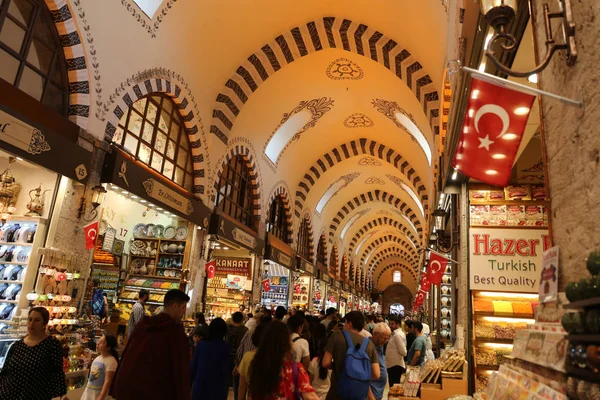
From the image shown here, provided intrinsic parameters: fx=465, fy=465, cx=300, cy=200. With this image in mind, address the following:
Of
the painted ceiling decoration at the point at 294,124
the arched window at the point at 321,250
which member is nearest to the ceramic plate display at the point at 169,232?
the painted ceiling decoration at the point at 294,124

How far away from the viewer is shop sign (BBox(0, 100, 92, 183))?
188 inches

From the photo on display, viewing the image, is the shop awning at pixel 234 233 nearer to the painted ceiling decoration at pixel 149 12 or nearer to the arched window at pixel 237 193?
the arched window at pixel 237 193

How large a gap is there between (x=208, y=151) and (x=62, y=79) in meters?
3.75

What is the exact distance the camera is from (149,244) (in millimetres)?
9188

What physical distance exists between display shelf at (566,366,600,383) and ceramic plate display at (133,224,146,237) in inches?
340

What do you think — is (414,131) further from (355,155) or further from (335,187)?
(335,187)

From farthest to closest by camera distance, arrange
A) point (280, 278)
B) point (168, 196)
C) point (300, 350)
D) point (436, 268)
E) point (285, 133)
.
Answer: point (280, 278) < point (285, 133) < point (436, 268) < point (168, 196) < point (300, 350)

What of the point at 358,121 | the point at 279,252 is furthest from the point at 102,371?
the point at 358,121

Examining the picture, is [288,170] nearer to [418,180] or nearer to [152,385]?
[418,180]

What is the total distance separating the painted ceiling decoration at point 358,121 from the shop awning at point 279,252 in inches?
160

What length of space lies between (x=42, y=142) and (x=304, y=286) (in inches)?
514

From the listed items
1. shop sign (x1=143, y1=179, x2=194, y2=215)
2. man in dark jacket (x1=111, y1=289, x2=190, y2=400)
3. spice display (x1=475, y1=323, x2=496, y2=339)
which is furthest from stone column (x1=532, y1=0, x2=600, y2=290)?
shop sign (x1=143, y1=179, x2=194, y2=215)

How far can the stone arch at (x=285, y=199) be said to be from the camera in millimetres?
13406

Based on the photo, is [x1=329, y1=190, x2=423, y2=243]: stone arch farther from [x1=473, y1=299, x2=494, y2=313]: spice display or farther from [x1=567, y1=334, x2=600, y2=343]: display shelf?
[x1=567, y1=334, x2=600, y2=343]: display shelf
